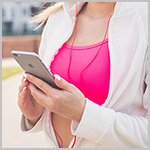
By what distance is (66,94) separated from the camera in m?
1.14

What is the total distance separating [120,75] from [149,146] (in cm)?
38

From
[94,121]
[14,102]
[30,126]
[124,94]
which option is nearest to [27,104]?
[30,126]

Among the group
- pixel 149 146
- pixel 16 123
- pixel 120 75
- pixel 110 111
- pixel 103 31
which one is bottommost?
pixel 16 123

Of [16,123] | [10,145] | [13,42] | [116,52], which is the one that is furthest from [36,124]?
[13,42]

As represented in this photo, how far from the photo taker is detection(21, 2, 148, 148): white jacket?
3.95 feet

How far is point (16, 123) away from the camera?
13.7ft

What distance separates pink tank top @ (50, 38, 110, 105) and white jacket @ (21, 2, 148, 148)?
Answer: 2.1 inches

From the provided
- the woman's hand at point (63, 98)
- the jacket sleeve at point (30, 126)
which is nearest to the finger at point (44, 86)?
the woman's hand at point (63, 98)

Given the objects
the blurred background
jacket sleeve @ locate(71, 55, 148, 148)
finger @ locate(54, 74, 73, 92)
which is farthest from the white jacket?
the blurred background

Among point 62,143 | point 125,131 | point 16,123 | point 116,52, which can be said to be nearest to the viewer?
point 125,131

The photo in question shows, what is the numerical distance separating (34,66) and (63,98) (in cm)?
21

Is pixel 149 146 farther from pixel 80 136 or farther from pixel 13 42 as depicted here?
pixel 13 42

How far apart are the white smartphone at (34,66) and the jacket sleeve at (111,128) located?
213 mm

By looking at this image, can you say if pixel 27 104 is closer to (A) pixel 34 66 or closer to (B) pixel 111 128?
(A) pixel 34 66
